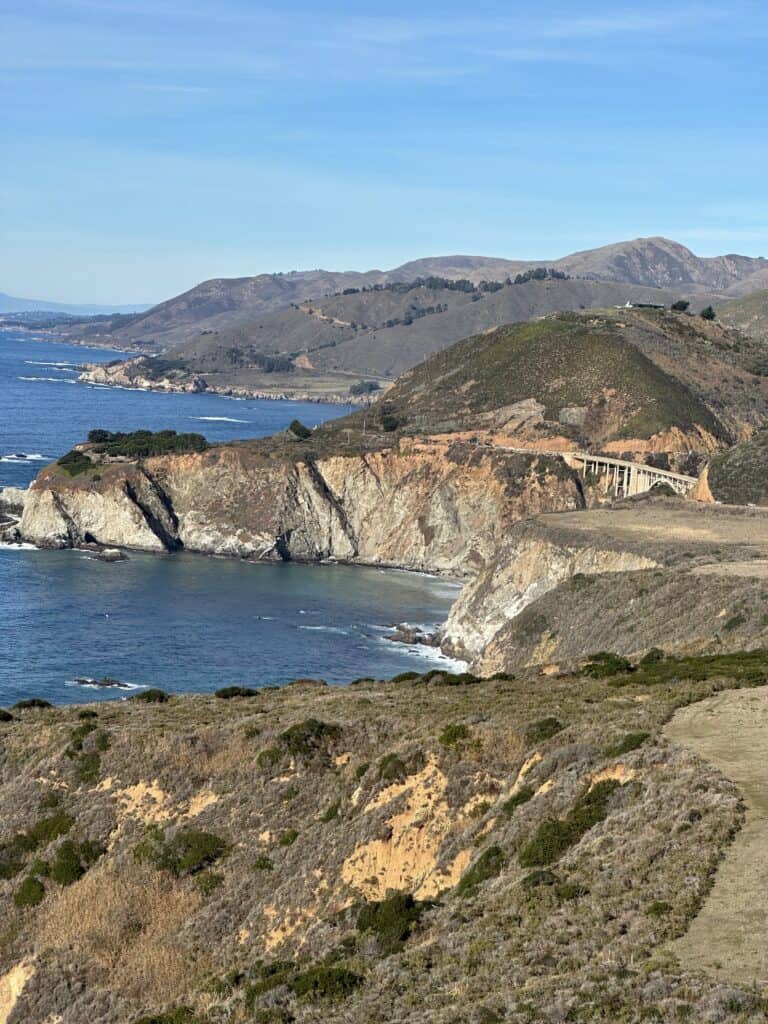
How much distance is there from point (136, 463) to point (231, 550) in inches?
629

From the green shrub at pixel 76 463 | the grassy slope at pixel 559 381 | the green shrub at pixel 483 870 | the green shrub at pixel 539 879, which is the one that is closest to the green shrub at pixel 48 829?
Result: the green shrub at pixel 483 870

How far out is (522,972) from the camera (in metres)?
23.7

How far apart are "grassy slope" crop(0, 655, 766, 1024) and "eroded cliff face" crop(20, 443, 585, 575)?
87182 millimetres

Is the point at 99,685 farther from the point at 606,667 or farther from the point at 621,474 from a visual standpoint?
the point at 621,474

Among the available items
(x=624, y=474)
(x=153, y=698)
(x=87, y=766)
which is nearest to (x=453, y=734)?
(x=87, y=766)

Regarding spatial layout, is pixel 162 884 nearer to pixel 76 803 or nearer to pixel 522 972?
pixel 76 803

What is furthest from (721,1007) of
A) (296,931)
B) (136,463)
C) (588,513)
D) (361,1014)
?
(136,463)

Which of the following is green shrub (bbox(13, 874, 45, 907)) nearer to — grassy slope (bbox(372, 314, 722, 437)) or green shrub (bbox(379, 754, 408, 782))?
green shrub (bbox(379, 754, 408, 782))

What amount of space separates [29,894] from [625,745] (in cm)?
1811

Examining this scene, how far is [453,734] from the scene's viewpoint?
40.0 m

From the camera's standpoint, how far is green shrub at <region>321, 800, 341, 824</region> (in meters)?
39.6

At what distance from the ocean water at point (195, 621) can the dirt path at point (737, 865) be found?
51418 millimetres

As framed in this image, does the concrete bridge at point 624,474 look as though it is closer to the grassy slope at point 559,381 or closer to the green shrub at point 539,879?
the grassy slope at point 559,381

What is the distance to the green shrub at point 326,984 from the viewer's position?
26125mm
